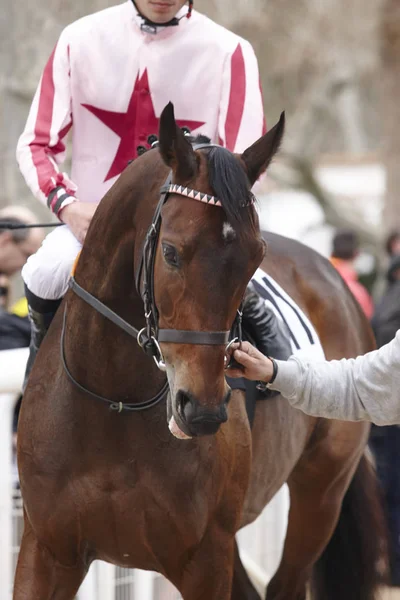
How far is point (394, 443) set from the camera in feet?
22.8

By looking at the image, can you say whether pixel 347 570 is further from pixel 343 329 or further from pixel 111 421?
pixel 111 421

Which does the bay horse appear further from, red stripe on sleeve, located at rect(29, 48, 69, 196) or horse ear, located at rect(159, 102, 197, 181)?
red stripe on sleeve, located at rect(29, 48, 69, 196)

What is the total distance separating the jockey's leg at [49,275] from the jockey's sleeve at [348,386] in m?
0.86

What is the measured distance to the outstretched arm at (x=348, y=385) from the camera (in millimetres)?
3178

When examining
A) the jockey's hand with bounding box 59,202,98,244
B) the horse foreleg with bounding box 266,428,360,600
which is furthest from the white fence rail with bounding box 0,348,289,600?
the jockey's hand with bounding box 59,202,98,244

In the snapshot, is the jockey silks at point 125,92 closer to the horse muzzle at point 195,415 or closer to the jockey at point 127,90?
the jockey at point 127,90

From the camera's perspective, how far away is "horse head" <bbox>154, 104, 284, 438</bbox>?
9.07ft

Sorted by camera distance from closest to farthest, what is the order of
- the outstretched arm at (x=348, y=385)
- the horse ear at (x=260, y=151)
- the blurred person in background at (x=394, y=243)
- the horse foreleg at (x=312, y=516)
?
the horse ear at (x=260, y=151) < the outstretched arm at (x=348, y=385) < the horse foreleg at (x=312, y=516) < the blurred person in background at (x=394, y=243)

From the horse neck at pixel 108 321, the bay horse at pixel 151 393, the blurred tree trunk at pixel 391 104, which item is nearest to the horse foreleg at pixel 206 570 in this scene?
the bay horse at pixel 151 393

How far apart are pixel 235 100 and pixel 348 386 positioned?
3.81 ft

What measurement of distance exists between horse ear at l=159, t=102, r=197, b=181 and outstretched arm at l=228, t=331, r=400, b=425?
Answer: 0.63 meters

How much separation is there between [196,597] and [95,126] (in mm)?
1621

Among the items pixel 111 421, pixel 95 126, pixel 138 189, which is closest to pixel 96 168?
pixel 95 126

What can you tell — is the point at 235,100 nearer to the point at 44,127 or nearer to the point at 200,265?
the point at 44,127
